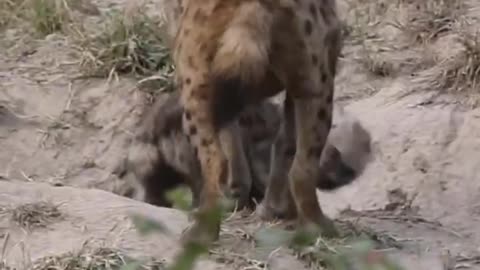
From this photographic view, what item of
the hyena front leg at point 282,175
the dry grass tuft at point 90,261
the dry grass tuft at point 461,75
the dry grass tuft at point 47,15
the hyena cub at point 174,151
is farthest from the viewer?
the dry grass tuft at point 47,15

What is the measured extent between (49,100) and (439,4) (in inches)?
81.3

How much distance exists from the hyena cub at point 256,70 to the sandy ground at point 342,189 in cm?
25

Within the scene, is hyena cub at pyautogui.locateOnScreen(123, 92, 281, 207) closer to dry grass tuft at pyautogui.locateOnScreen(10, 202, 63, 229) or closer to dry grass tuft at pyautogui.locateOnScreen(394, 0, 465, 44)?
dry grass tuft at pyautogui.locateOnScreen(10, 202, 63, 229)

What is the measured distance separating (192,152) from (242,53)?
1506 millimetres

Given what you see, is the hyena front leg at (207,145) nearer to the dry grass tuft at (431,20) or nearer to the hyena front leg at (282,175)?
the hyena front leg at (282,175)

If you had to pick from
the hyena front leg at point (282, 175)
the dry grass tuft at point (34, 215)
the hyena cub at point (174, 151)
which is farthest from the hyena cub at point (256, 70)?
the hyena cub at point (174, 151)

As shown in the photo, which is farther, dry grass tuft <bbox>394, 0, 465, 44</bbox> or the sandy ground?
dry grass tuft <bbox>394, 0, 465, 44</bbox>

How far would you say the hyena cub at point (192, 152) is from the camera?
5066mm

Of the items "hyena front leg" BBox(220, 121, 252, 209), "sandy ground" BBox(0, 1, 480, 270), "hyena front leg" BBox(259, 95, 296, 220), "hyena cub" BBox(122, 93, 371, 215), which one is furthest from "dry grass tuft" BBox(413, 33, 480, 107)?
"hyena front leg" BBox(220, 121, 252, 209)

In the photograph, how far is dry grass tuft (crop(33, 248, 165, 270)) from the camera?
3.37m

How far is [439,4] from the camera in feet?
20.5

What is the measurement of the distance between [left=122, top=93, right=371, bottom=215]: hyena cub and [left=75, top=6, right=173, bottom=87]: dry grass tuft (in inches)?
13.5

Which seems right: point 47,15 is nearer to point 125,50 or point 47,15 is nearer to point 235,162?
point 125,50

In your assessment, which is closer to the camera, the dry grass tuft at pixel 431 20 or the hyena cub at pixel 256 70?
the hyena cub at pixel 256 70
